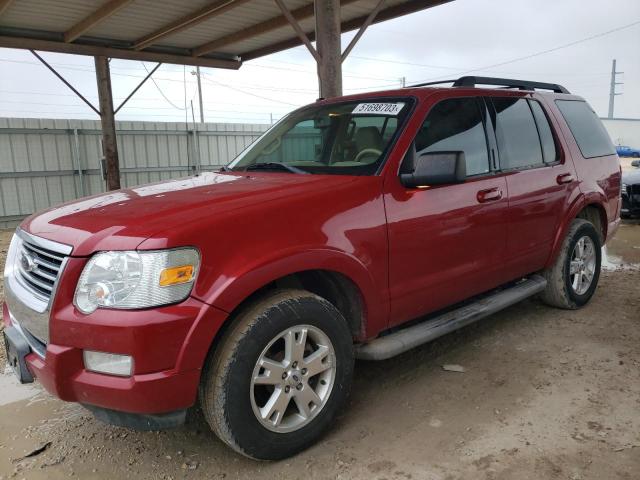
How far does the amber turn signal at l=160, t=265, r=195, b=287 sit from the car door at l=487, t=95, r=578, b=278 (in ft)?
7.91

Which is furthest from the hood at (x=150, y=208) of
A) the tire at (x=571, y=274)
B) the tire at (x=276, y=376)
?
the tire at (x=571, y=274)

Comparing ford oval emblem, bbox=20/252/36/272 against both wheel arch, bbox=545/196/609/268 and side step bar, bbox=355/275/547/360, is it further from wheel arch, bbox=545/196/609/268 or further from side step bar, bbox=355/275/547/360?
wheel arch, bbox=545/196/609/268

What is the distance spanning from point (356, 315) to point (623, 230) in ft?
24.9

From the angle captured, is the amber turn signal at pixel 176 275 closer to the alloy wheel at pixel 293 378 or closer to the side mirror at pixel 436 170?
the alloy wheel at pixel 293 378

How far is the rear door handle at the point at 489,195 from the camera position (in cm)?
346

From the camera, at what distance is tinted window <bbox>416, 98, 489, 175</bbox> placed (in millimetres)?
3295

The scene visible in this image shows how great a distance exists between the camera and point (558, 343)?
403 cm

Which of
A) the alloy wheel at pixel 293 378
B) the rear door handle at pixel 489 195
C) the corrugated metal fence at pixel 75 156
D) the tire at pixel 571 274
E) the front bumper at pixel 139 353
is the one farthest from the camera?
the corrugated metal fence at pixel 75 156

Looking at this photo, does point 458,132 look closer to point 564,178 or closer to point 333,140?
point 333,140

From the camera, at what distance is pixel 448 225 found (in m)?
3.23

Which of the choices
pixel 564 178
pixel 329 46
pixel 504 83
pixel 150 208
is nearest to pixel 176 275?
pixel 150 208

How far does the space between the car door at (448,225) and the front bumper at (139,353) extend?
1225 millimetres

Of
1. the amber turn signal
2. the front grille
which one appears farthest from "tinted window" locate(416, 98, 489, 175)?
the front grille

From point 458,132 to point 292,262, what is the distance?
1674 mm
